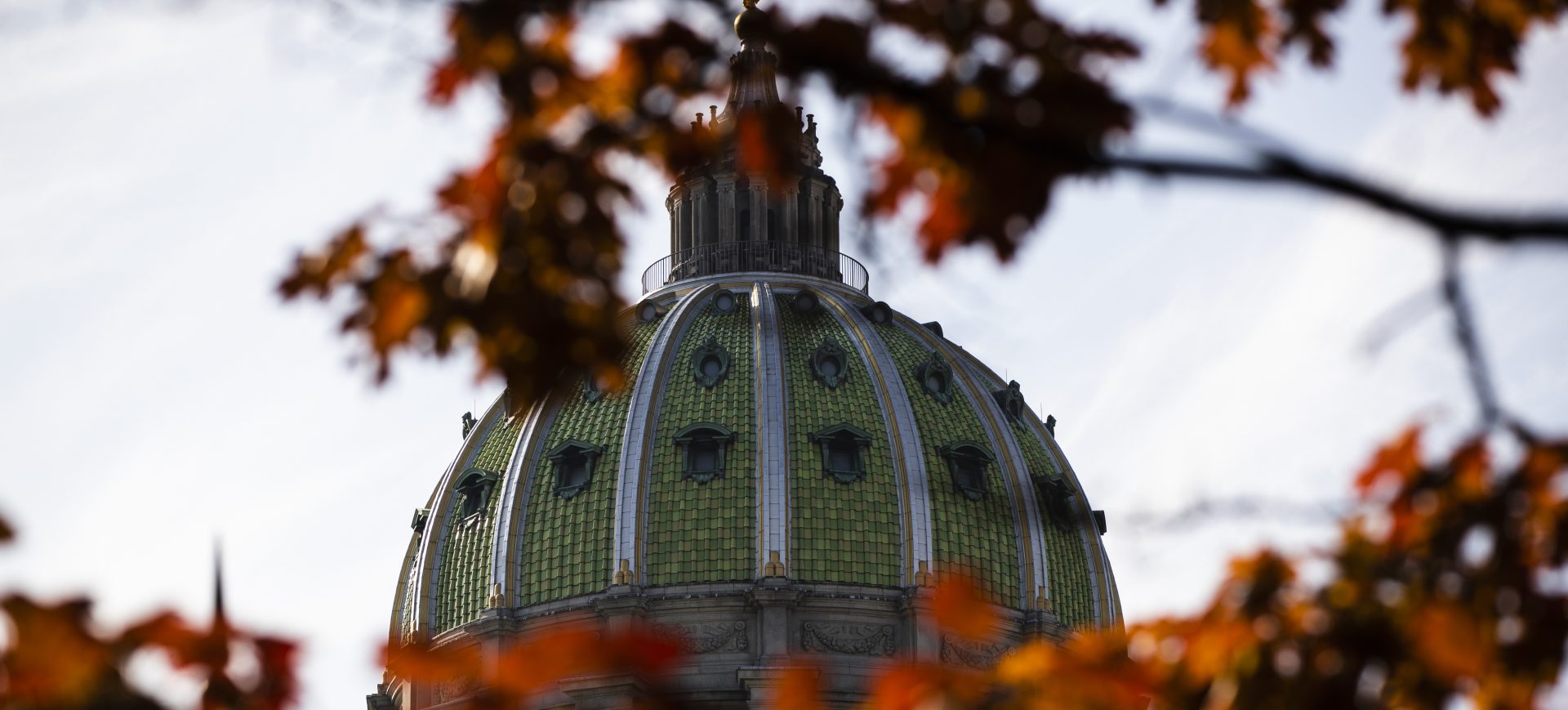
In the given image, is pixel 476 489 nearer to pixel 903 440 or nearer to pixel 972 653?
pixel 903 440

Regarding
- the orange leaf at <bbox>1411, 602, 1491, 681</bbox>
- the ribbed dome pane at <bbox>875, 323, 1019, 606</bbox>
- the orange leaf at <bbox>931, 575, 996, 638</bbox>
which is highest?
the ribbed dome pane at <bbox>875, 323, 1019, 606</bbox>

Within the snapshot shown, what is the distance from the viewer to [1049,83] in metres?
9.48

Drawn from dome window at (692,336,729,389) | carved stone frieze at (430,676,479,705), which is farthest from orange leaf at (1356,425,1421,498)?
dome window at (692,336,729,389)

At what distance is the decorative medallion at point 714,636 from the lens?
3093 inches

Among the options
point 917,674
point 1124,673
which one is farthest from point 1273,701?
point 917,674

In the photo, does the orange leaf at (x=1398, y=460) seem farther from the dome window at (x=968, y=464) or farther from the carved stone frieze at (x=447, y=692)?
the dome window at (x=968, y=464)

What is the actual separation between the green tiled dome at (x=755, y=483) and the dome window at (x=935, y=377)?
7 cm

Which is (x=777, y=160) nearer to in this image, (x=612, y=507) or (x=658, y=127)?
(x=658, y=127)

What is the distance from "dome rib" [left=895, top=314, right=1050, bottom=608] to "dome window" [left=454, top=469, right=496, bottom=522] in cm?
1667

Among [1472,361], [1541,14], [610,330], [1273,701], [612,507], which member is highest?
[612,507]

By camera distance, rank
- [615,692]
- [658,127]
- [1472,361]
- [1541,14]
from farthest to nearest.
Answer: [615,692] → [1541,14] → [658,127] → [1472,361]

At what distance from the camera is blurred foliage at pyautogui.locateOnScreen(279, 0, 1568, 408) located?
936 centimetres

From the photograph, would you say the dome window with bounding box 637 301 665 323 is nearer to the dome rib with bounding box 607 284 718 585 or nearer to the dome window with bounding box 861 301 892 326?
the dome rib with bounding box 607 284 718 585

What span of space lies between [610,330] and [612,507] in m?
74.8
